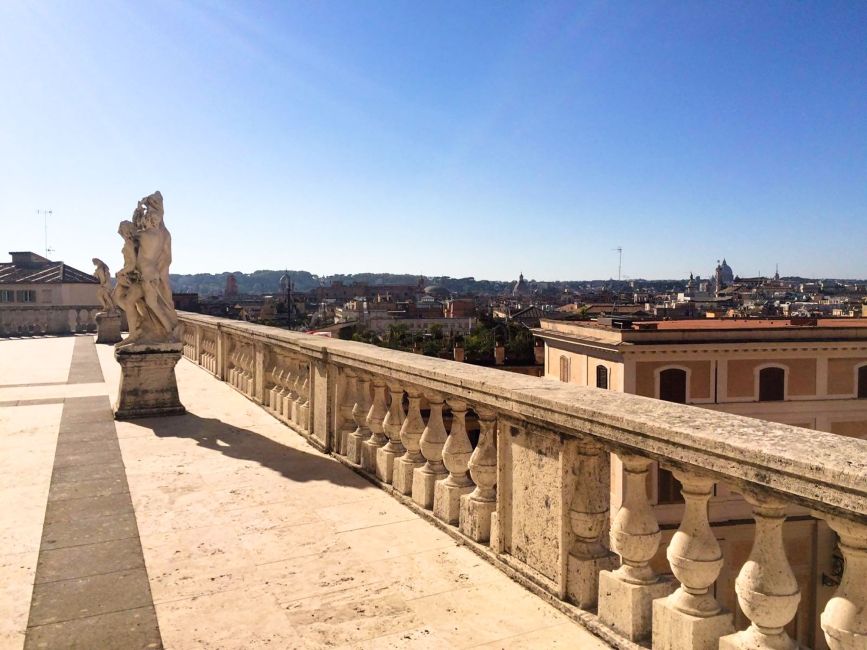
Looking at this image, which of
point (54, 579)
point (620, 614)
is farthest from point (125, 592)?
point (620, 614)

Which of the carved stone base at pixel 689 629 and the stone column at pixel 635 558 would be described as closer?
the carved stone base at pixel 689 629

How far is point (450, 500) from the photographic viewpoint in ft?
13.2

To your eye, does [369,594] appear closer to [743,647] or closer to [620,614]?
[620,614]

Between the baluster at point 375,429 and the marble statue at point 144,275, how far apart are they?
4125 millimetres

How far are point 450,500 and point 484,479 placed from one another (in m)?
0.43

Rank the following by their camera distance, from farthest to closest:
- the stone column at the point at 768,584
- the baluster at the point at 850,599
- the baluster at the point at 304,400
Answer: the baluster at the point at 304,400 < the stone column at the point at 768,584 < the baluster at the point at 850,599

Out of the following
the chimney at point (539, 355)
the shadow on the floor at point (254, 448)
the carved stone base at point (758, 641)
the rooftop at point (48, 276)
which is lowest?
the chimney at point (539, 355)

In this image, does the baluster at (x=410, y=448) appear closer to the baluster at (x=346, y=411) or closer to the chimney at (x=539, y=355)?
the baluster at (x=346, y=411)

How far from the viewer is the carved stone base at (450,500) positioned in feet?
13.2

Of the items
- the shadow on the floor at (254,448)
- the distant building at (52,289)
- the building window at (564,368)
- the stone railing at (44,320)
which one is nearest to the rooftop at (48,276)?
the distant building at (52,289)

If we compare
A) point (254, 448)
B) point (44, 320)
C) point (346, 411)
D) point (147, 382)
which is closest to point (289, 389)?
point (254, 448)

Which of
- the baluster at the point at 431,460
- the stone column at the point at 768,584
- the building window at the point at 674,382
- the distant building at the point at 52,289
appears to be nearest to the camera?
the stone column at the point at 768,584

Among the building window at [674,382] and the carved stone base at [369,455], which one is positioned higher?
the carved stone base at [369,455]

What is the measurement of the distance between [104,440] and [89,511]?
237 cm
